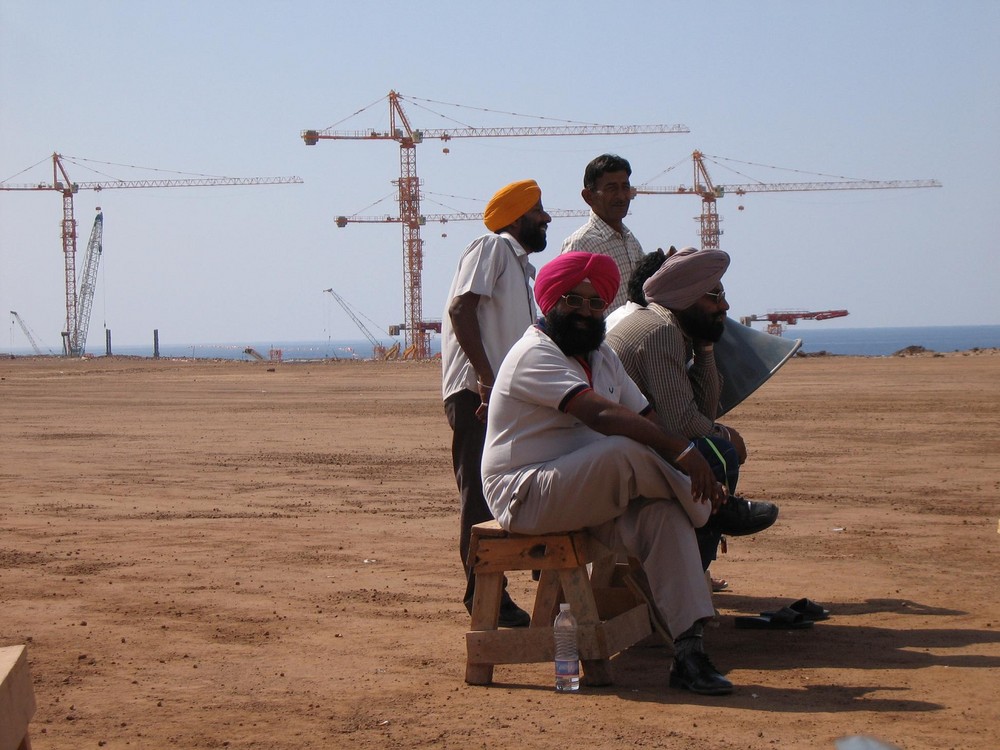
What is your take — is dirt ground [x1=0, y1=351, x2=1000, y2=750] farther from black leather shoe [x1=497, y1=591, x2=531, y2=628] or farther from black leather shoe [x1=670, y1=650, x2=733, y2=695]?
black leather shoe [x1=497, y1=591, x2=531, y2=628]

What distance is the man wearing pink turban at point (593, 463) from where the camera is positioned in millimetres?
4984

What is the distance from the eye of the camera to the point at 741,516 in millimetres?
5680

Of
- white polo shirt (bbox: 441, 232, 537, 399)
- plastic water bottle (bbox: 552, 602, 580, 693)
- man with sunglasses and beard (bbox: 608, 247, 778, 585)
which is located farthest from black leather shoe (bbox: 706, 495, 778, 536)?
white polo shirt (bbox: 441, 232, 537, 399)

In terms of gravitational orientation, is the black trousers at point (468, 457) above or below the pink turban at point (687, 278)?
below

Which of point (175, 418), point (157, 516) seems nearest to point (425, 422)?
point (175, 418)

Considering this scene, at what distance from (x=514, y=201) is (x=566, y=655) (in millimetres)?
2272

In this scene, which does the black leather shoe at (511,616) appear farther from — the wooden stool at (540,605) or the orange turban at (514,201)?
the orange turban at (514,201)

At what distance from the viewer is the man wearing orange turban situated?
6.14 meters

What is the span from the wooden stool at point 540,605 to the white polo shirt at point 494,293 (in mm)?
1079

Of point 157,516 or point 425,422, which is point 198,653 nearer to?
point 157,516

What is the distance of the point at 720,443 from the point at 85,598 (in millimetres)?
3406

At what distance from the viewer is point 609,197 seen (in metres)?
6.64

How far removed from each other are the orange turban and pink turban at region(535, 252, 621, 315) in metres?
1.00

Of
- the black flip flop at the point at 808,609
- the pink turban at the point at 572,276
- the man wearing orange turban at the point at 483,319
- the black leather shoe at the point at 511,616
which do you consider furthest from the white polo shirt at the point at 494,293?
the black flip flop at the point at 808,609
